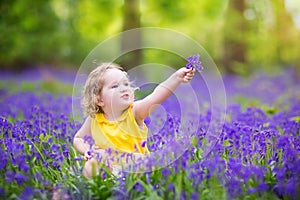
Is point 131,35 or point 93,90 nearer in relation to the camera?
point 93,90

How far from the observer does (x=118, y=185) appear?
319 centimetres

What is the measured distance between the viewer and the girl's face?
3562 mm

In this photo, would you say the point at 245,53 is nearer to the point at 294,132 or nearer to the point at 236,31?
the point at 236,31

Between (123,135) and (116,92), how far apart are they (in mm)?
352

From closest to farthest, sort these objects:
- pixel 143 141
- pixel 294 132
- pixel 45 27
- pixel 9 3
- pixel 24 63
Answer: 1. pixel 143 141
2. pixel 294 132
3. pixel 9 3
4. pixel 45 27
5. pixel 24 63

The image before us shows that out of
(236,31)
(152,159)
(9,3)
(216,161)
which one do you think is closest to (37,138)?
(152,159)

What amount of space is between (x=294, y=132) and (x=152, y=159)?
1816mm

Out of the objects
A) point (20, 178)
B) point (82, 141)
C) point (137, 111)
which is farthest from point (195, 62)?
point (20, 178)

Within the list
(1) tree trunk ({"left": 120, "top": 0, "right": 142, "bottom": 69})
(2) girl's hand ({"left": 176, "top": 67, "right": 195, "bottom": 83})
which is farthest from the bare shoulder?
(1) tree trunk ({"left": 120, "top": 0, "right": 142, "bottom": 69})

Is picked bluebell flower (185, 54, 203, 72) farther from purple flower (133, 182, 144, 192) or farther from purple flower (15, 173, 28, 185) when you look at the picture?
purple flower (15, 173, 28, 185)

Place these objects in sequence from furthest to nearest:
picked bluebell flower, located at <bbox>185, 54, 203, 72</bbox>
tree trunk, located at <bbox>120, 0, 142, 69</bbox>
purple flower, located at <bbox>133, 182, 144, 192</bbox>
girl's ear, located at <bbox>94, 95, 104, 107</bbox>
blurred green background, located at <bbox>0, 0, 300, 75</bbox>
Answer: tree trunk, located at <bbox>120, 0, 142, 69</bbox> < blurred green background, located at <bbox>0, 0, 300, 75</bbox> < girl's ear, located at <bbox>94, 95, 104, 107</bbox> < picked bluebell flower, located at <bbox>185, 54, 203, 72</bbox> < purple flower, located at <bbox>133, 182, 144, 192</bbox>

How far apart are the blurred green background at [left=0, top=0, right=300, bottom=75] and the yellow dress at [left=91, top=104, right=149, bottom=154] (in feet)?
21.5

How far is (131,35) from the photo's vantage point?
1423 centimetres

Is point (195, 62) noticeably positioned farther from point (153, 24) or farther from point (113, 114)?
point (153, 24)
